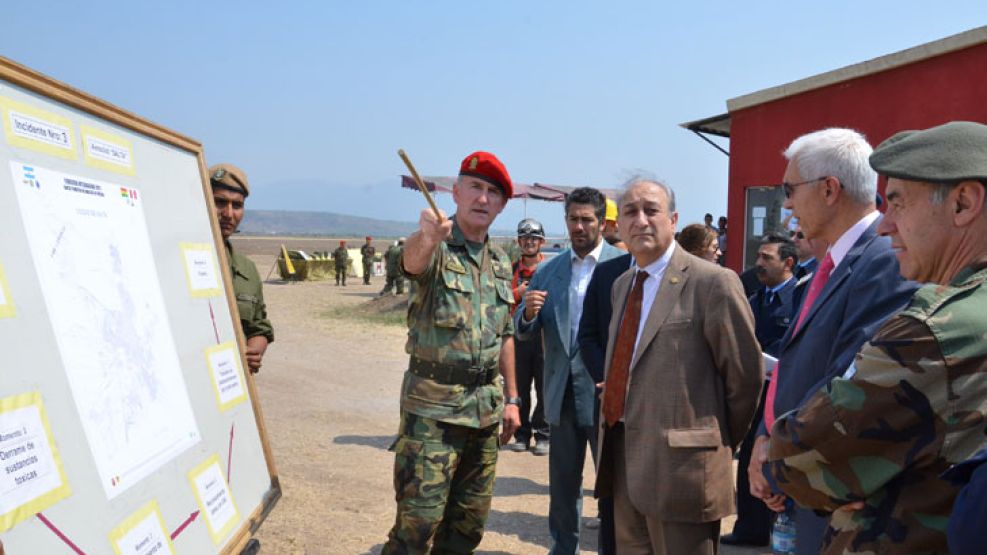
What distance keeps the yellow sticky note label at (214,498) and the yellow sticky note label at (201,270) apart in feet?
1.81

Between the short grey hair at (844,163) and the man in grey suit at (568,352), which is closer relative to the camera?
the short grey hair at (844,163)

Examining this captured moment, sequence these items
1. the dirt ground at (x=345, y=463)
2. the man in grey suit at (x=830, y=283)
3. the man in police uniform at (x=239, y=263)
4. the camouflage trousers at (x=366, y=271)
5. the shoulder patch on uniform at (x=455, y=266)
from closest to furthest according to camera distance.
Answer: the man in grey suit at (x=830, y=283) < the shoulder patch on uniform at (x=455, y=266) < the man in police uniform at (x=239, y=263) < the dirt ground at (x=345, y=463) < the camouflage trousers at (x=366, y=271)

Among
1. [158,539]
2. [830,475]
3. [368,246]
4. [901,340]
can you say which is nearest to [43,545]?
[158,539]

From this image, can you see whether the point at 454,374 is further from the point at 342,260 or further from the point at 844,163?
the point at 342,260

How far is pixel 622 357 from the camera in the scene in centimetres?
304

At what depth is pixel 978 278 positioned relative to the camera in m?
1.38

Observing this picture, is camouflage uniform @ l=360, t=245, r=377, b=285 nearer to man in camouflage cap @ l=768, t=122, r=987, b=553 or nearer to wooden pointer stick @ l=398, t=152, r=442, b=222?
wooden pointer stick @ l=398, t=152, r=442, b=222

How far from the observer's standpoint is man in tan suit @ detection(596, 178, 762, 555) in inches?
107

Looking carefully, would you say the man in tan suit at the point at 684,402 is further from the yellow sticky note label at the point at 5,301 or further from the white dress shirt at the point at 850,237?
the yellow sticky note label at the point at 5,301

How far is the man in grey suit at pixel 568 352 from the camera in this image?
3.90 m

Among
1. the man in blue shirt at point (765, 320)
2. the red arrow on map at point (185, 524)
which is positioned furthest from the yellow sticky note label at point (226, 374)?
the man in blue shirt at point (765, 320)

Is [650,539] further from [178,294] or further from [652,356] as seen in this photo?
[178,294]

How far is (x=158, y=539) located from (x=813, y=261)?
14.4 ft

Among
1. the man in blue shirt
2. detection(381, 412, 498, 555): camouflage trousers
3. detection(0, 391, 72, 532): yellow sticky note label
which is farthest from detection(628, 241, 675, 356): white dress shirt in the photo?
detection(0, 391, 72, 532): yellow sticky note label
